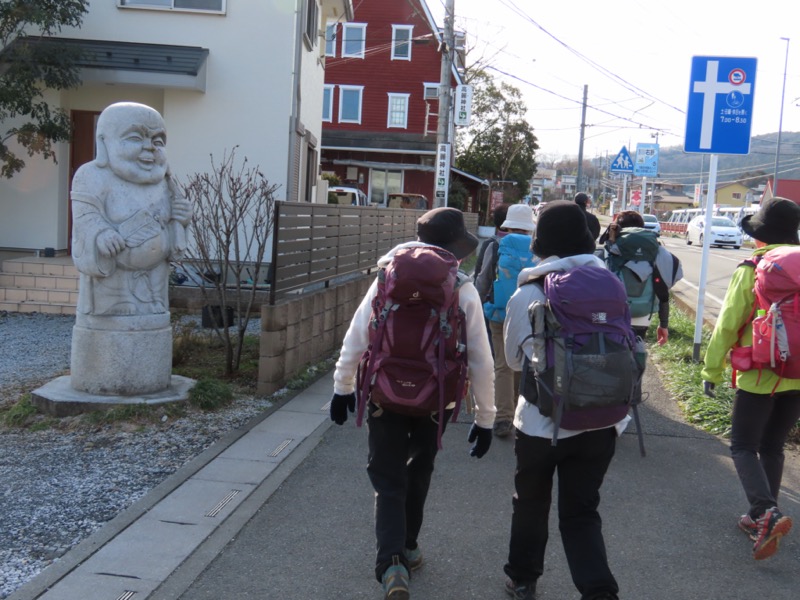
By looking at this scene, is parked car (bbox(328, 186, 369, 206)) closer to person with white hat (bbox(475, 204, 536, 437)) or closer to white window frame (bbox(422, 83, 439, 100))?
white window frame (bbox(422, 83, 439, 100))

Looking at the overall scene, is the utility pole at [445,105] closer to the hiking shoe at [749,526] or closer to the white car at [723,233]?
the hiking shoe at [749,526]

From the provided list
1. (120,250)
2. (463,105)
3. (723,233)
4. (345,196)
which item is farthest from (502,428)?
(723,233)

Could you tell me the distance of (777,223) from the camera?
4504 mm

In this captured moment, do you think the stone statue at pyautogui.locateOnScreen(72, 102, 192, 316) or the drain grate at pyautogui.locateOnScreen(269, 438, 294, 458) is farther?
the stone statue at pyautogui.locateOnScreen(72, 102, 192, 316)

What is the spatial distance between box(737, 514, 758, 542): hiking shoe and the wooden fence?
167 inches

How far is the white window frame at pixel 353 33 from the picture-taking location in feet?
124

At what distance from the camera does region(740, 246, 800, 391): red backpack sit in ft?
13.5

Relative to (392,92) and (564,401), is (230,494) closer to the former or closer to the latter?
(564,401)

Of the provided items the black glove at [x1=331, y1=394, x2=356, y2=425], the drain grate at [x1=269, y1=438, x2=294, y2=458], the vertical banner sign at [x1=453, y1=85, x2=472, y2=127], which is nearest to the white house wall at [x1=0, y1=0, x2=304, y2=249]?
the drain grate at [x1=269, y1=438, x2=294, y2=458]

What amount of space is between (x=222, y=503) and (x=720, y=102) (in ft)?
21.7

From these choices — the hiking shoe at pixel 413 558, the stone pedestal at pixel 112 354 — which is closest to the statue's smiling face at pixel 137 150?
the stone pedestal at pixel 112 354

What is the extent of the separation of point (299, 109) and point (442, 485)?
9.89 m

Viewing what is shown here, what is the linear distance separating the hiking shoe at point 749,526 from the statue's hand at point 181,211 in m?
4.75

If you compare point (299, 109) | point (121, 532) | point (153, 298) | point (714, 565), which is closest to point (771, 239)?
point (714, 565)
